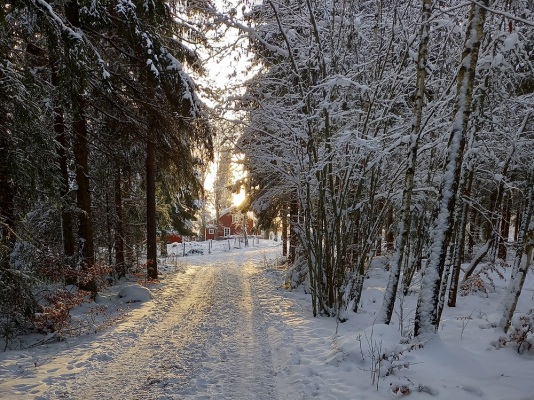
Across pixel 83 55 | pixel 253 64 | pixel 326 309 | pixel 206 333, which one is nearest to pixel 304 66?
pixel 253 64

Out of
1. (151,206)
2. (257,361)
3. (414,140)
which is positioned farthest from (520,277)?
(151,206)

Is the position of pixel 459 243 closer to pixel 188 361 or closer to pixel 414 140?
pixel 414 140

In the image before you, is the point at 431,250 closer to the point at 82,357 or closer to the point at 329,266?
the point at 329,266

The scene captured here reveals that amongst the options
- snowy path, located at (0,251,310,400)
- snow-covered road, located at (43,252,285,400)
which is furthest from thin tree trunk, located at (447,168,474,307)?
snow-covered road, located at (43,252,285,400)

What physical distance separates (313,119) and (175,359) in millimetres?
5426

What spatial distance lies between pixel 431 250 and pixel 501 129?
14.5 ft

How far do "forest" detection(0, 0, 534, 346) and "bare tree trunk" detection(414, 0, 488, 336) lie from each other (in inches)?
0.9

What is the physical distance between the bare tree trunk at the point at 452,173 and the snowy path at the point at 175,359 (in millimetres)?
2456

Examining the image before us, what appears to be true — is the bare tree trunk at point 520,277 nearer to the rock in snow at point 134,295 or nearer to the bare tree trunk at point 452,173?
the bare tree trunk at point 452,173

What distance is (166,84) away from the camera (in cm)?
920

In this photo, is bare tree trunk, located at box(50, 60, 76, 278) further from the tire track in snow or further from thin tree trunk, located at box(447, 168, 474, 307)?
thin tree trunk, located at box(447, 168, 474, 307)

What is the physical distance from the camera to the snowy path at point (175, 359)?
4273 millimetres

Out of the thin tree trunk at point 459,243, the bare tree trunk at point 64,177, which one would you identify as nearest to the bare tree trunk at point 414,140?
the thin tree trunk at point 459,243

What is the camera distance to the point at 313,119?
7324 millimetres
